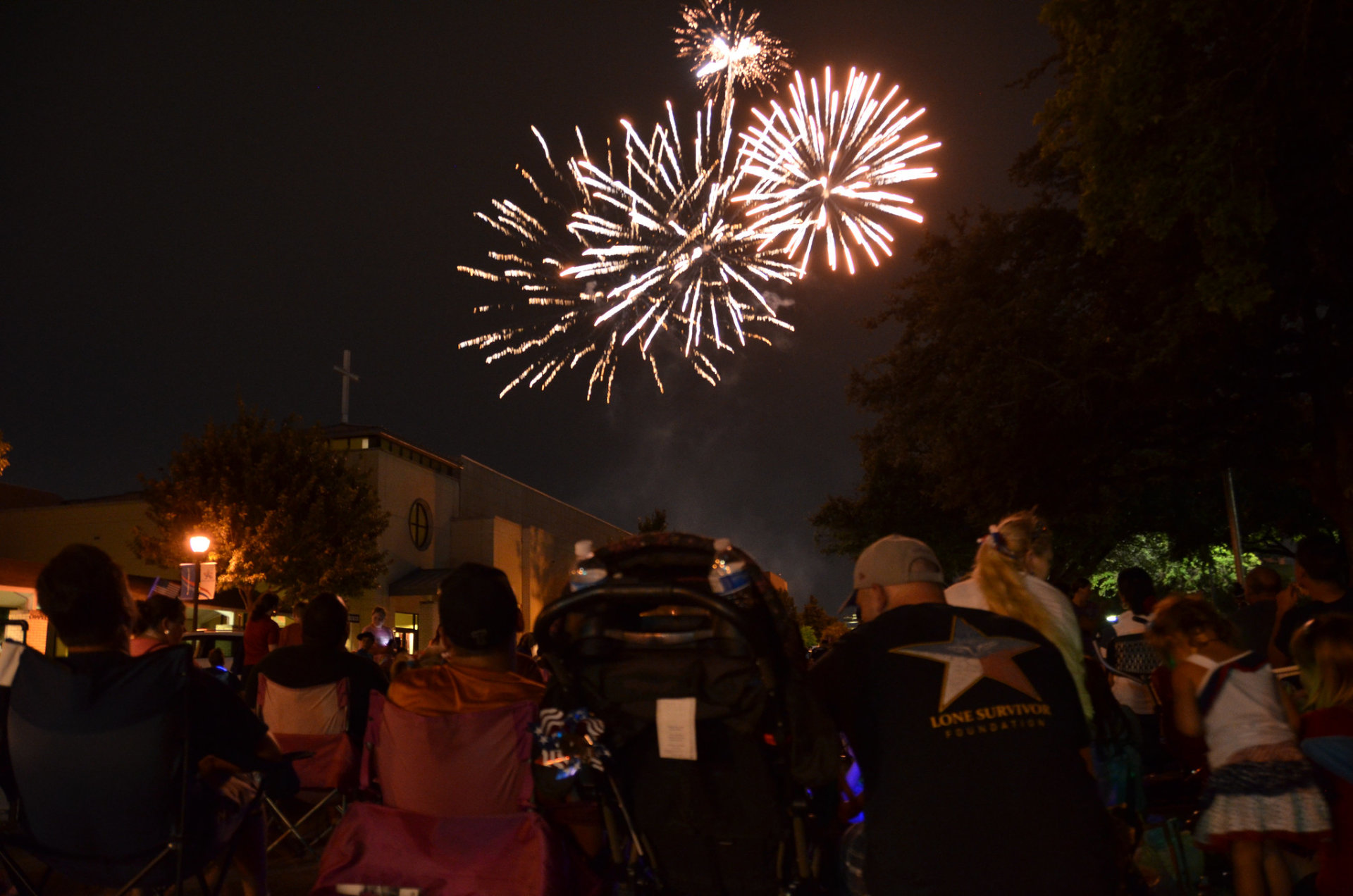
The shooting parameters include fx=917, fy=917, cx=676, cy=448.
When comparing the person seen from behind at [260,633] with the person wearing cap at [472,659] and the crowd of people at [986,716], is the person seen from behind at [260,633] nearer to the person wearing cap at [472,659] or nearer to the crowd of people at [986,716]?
the crowd of people at [986,716]

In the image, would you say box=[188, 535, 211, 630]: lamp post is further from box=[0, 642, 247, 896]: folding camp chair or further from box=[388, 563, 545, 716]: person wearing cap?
box=[388, 563, 545, 716]: person wearing cap

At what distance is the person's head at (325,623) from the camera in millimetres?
5672

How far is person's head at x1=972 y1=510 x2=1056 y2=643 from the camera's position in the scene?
3707 millimetres

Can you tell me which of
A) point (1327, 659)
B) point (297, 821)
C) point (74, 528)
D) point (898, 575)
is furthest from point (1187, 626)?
point (74, 528)

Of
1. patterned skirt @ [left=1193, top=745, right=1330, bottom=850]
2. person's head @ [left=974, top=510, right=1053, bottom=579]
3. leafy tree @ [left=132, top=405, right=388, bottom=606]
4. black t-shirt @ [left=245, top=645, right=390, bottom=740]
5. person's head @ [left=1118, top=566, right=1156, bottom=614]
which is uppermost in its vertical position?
leafy tree @ [left=132, top=405, right=388, bottom=606]

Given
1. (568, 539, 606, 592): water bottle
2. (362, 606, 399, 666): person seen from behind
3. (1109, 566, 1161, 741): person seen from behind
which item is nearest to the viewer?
(568, 539, 606, 592): water bottle

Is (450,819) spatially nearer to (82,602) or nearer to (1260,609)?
(82,602)

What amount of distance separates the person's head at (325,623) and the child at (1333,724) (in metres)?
5.11

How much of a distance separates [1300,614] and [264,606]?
864 centimetres

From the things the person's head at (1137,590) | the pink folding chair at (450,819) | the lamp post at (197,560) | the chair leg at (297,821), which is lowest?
the chair leg at (297,821)

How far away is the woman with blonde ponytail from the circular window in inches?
1343

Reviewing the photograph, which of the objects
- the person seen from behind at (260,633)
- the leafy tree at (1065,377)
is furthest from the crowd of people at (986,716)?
the leafy tree at (1065,377)

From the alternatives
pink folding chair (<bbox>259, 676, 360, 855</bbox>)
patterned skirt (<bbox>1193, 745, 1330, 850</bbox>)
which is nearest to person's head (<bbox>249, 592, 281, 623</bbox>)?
pink folding chair (<bbox>259, 676, 360, 855</bbox>)

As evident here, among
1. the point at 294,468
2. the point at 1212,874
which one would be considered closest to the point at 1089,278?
the point at 1212,874
